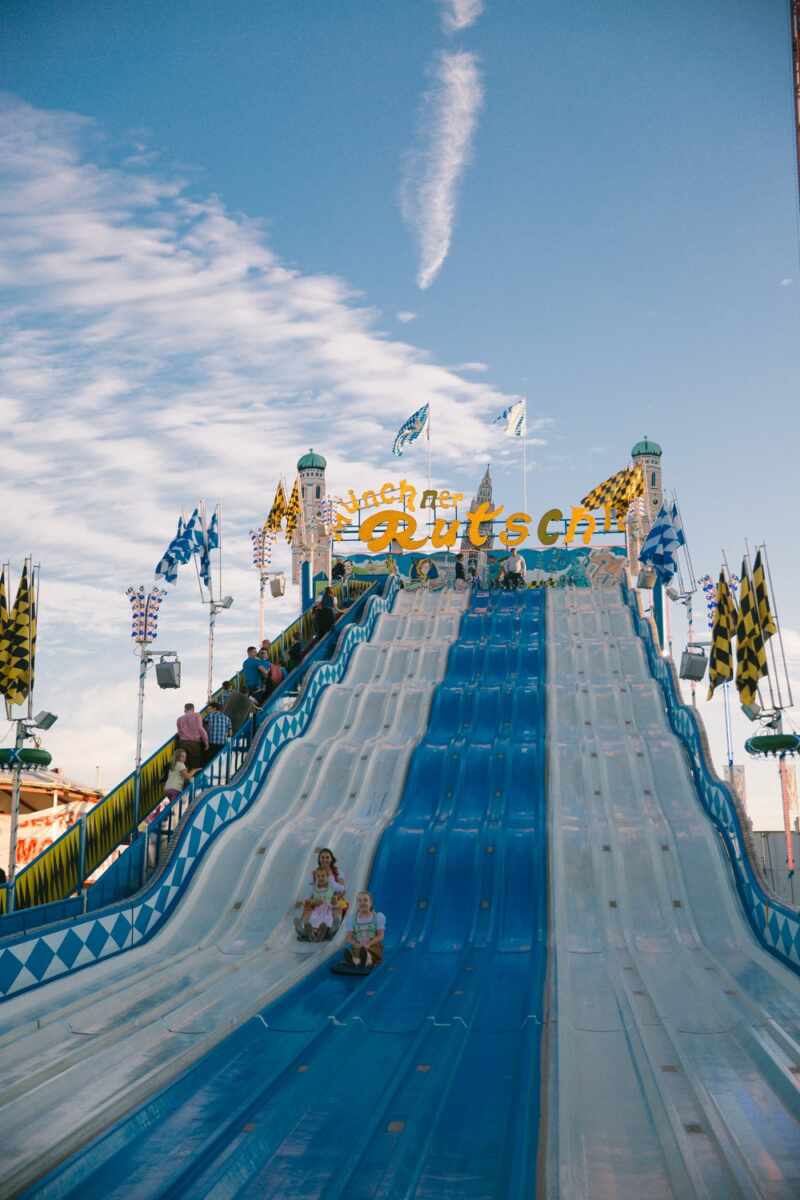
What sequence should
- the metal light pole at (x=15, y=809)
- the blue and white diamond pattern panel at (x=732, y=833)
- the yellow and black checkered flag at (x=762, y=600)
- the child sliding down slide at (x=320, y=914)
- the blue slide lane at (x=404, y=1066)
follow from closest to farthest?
the blue slide lane at (x=404, y=1066) < the metal light pole at (x=15, y=809) < the blue and white diamond pattern panel at (x=732, y=833) < the child sliding down slide at (x=320, y=914) < the yellow and black checkered flag at (x=762, y=600)

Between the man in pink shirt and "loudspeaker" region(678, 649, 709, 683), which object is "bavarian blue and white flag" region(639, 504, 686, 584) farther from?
the man in pink shirt

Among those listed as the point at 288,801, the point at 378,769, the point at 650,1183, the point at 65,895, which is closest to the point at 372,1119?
the point at 650,1183

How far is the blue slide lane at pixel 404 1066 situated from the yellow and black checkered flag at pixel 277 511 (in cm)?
1523

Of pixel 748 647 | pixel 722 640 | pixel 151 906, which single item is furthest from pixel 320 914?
pixel 722 640

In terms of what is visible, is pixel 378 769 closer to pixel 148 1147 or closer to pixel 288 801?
pixel 288 801

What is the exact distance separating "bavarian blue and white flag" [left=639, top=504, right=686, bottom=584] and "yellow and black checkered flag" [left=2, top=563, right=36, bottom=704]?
1160cm

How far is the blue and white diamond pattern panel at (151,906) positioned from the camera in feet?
27.4

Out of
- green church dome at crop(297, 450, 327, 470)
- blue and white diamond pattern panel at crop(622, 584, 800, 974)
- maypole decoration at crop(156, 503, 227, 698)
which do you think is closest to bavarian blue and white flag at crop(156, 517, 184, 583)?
maypole decoration at crop(156, 503, 227, 698)

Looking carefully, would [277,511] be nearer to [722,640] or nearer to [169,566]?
[169,566]

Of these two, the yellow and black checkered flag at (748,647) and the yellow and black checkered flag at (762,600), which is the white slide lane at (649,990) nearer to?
the yellow and black checkered flag at (748,647)

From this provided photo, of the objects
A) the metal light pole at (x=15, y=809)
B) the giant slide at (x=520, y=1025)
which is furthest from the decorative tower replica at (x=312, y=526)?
the metal light pole at (x=15, y=809)

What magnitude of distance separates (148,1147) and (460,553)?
23.2 m

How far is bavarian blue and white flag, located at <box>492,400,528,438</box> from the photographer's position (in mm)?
32188

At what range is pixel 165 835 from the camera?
1192cm
